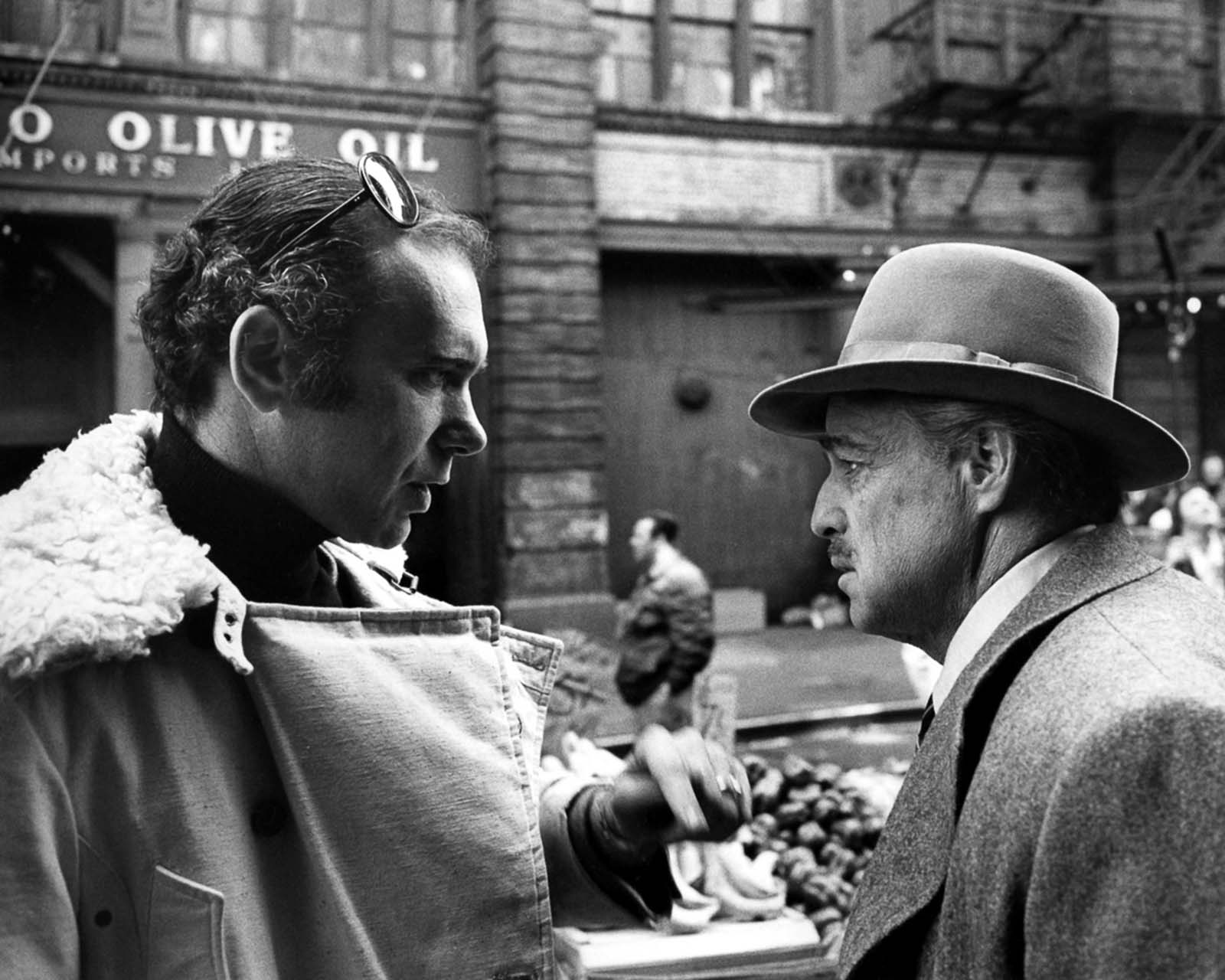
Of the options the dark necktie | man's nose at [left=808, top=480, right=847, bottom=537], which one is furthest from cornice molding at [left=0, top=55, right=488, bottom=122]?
the dark necktie

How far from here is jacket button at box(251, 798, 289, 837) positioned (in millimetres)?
1647

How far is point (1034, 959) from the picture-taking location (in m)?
1.44

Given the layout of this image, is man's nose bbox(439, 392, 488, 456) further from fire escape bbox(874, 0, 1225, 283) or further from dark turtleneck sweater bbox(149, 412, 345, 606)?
fire escape bbox(874, 0, 1225, 283)

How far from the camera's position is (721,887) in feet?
13.1

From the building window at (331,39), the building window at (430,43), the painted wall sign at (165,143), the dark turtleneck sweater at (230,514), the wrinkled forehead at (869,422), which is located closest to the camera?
the dark turtleneck sweater at (230,514)

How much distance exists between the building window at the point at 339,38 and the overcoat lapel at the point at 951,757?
10.1 meters

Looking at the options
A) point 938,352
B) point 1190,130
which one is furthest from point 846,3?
point 938,352

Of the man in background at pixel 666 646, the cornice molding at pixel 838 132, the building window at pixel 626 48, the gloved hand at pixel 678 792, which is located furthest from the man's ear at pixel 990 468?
the building window at pixel 626 48

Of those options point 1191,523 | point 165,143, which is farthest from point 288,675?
point 165,143

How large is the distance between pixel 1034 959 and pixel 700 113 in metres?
11.7

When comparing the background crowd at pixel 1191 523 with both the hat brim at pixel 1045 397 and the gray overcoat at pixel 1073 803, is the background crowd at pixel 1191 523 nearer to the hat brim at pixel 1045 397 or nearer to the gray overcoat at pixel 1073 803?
the hat brim at pixel 1045 397

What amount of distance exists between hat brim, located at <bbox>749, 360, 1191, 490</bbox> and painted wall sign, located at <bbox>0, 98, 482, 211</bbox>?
27.0ft

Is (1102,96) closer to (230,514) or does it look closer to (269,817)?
(230,514)

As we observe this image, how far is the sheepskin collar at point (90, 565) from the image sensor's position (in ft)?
4.76
